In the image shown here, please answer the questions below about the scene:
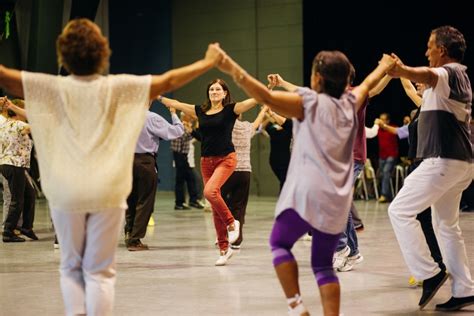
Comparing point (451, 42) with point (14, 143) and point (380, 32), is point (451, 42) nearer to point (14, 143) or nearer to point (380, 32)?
point (14, 143)

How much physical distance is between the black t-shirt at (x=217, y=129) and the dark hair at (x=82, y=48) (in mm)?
3932

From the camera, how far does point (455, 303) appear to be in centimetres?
538

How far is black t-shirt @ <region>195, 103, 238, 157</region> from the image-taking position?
7.88 meters

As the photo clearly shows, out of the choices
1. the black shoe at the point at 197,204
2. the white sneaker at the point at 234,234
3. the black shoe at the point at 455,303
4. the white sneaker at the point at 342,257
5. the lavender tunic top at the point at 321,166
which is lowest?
the black shoe at the point at 197,204

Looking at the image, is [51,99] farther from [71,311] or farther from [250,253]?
[250,253]

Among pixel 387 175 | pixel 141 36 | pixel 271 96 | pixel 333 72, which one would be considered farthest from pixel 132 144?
pixel 141 36

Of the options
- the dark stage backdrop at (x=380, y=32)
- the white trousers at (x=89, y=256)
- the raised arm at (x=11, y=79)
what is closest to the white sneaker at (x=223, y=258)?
the white trousers at (x=89, y=256)

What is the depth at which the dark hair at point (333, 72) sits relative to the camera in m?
4.33

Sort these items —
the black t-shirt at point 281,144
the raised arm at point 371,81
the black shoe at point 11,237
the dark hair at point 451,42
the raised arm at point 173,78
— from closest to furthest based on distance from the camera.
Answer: the raised arm at point 173,78 → the raised arm at point 371,81 → the dark hair at point 451,42 → the black shoe at point 11,237 → the black t-shirt at point 281,144

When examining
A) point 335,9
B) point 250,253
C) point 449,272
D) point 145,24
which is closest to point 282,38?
point 335,9

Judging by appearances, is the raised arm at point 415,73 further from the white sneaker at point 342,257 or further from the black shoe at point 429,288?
the white sneaker at point 342,257

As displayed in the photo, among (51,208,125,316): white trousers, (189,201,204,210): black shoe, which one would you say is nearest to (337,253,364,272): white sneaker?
(51,208,125,316): white trousers

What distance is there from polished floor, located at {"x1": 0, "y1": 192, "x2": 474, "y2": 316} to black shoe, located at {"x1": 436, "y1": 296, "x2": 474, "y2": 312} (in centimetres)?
8

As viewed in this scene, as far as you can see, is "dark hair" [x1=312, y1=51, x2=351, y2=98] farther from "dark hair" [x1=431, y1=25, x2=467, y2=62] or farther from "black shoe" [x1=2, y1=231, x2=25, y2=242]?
"black shoe" [x1=2, y1=231, x2=25, y2=242]
